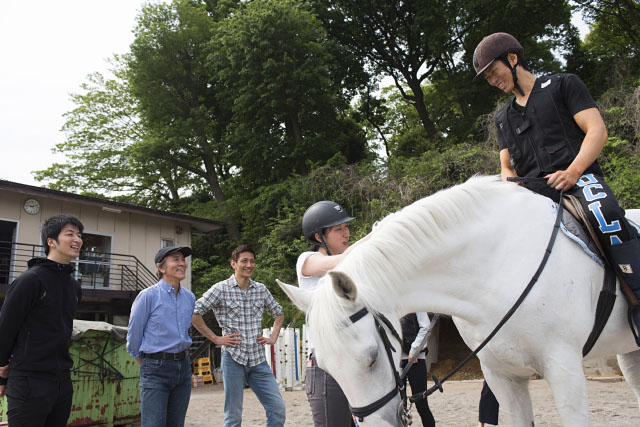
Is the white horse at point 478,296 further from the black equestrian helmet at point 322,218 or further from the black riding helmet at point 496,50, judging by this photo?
the black riding helmet at point 496,50

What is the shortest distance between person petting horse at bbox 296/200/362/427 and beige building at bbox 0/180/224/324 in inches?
546

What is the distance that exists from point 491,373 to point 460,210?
0.95 meters

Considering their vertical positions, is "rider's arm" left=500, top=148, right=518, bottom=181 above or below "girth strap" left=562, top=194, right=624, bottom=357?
above

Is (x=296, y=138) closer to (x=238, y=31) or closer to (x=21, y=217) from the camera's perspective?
(x=238, y=31)

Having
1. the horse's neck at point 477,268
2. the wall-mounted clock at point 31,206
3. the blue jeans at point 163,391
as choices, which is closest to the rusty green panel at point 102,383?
the blue jeans at point 163,391

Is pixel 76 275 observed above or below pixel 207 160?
below

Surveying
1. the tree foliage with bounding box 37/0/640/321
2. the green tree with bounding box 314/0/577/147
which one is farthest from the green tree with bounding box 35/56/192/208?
the green tree with bounding box 314/0/577/147

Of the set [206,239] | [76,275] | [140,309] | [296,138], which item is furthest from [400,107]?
[140,309]

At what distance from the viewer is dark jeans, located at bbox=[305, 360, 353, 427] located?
114 inches

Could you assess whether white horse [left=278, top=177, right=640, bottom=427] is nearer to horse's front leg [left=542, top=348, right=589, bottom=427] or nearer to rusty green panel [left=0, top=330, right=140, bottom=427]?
horse's front leg [left=542, top=348, right=589, bottom=427]

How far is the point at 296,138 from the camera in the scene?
22.4 metres

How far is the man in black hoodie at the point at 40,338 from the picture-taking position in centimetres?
318

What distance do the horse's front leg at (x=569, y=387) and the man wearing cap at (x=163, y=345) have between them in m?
3.13

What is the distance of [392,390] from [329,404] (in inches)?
37.9
